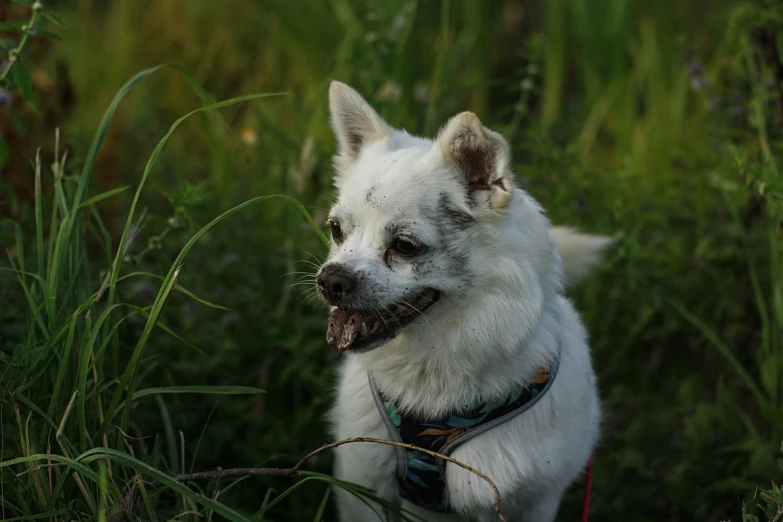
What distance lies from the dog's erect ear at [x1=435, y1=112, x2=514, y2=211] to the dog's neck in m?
0.28

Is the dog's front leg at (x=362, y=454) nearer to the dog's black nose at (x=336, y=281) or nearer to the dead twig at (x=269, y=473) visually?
the dead twig at (x=269, y=473)

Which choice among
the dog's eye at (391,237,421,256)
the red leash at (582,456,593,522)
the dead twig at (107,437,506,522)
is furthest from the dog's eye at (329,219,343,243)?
the red leash at (582,456,593,522)

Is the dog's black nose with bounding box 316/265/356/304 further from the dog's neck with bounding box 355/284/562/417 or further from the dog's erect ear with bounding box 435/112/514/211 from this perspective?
the dog's erect ear with bounding box 435/112/514/211

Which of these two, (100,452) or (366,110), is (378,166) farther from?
(100,452)

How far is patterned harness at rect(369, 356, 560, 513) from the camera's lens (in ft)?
7.49

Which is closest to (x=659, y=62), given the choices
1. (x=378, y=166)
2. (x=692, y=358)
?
(x=692, y=358)

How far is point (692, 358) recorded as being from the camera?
378 centimetres

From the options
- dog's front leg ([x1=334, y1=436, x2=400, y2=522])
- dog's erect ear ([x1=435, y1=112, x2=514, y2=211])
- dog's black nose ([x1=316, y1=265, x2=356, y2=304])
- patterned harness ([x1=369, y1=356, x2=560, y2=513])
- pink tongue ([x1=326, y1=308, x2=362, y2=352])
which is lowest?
dog's front leg ([x1=334, y1=436, x2=400, y2=522])

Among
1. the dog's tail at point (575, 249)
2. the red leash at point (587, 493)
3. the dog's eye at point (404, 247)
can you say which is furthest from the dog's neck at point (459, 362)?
the red leash at point (587, 493)

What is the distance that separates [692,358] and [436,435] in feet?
6.33

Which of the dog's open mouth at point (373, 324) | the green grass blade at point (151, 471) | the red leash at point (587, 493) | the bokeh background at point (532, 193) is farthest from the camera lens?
the bokeh background at point (532, 193)

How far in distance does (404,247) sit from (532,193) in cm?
168

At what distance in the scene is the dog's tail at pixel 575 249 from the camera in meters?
2.67

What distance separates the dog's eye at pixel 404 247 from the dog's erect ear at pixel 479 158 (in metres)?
0.22
